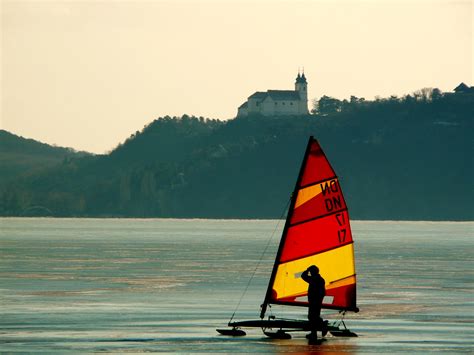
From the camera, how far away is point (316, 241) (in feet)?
120

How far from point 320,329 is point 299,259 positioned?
6.29 ft

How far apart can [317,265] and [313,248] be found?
1.50 ft

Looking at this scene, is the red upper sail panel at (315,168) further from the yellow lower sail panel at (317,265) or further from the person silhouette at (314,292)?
the person silhouette at (314,292)

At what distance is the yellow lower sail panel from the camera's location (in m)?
36.2

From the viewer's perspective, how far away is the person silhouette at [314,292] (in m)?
35.0

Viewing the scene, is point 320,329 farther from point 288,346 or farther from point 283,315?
point 283,315

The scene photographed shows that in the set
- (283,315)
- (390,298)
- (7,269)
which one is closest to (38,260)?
(7,269)

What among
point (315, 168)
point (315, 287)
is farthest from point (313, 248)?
point (315, 168)

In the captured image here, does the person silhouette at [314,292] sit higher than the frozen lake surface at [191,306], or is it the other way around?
the person silhouette at [314,292]

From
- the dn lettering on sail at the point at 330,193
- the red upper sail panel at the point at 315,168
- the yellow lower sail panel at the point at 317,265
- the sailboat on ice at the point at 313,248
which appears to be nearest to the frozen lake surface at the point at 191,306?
the sailboat on ice at the point at 313,248

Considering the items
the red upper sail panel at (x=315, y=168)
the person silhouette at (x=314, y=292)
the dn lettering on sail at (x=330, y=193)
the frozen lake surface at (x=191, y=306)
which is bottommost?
the frozen lake surface at (x=191, y=306)

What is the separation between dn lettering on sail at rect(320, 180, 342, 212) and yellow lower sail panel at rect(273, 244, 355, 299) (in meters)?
1.21

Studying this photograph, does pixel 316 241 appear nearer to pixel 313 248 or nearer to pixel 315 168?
pixel 313 248

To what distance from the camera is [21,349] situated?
113ft
